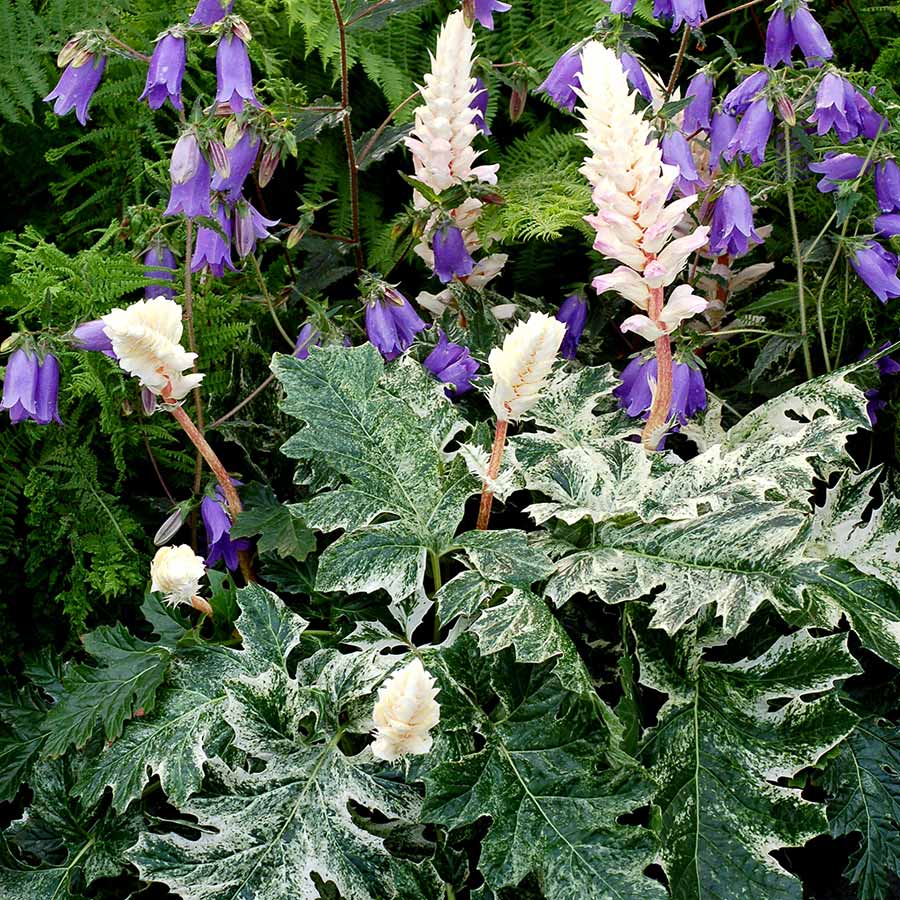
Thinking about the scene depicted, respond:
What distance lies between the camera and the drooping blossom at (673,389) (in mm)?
1598

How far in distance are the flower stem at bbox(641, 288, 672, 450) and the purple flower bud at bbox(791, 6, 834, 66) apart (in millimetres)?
656

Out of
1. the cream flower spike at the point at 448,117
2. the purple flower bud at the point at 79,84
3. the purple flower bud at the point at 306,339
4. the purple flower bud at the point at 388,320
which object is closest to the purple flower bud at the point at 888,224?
the cream flower spike at the point at 448,117

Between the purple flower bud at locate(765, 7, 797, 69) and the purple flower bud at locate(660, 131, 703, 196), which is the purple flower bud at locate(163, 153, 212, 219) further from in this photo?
the purple flower bud at locate(765, 7, 797, 69)

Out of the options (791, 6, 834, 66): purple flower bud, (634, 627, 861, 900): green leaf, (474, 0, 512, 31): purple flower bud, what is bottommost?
(634, 627, 861, 900): green leaf

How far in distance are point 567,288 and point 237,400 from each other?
1.98ft

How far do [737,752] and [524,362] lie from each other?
540 mm

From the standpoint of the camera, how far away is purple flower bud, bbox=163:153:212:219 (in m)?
1.57

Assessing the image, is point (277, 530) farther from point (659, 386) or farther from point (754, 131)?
point (754, 131)

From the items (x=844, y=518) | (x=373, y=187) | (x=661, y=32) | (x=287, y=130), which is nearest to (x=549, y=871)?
(x=844, y=518)

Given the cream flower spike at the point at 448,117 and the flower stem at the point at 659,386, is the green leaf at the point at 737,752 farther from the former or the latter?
the cream flower spike at the point at 448,117

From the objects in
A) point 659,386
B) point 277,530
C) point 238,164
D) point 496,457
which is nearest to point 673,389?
point 659,386

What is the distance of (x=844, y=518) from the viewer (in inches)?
60.5

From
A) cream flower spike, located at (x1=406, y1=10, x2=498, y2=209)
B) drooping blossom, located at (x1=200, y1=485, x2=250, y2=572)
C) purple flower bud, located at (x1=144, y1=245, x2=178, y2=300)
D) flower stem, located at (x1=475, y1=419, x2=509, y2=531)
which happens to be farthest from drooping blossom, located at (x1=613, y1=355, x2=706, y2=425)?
purple flower bud, located at (x1=144, y1=245, x2=178, y2=300)

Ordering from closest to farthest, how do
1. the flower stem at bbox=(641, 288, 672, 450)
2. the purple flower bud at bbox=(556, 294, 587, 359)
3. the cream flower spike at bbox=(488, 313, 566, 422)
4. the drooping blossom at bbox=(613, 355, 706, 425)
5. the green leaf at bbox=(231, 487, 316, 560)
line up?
the cream flower spike at bbox=(488, 313, 566, 422), the flower stem at bbox=(641, 288, 672, 450), the green leaf at bbox=(231, 487, 316, 560), the drooping blossom at bbox=(613, 355, 706, 425), the purple flower bud at bbox=(556, 294, 587, 359)
